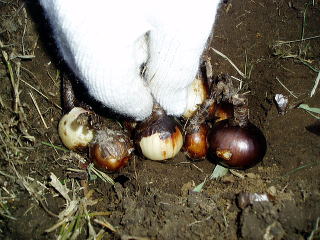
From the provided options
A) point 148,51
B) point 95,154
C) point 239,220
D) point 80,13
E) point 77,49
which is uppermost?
point 80,13

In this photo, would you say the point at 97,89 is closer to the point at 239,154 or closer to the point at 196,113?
the point at 196,113

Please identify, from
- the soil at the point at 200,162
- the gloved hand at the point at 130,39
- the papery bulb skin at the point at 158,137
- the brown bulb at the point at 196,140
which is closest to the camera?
the gloved hand at the point at 130,39

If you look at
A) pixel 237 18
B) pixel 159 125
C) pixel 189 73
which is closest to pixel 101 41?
pixel 189 73

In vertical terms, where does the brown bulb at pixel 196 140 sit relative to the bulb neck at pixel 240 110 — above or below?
below

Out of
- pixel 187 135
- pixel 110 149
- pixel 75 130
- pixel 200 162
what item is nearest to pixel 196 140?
pixel 187 135

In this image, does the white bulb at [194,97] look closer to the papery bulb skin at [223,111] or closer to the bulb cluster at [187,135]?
the bulb cluster at [187,135]

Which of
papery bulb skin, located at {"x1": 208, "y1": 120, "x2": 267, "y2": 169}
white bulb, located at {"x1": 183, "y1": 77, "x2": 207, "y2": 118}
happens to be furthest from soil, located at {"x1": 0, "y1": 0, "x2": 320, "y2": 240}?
white bulb, located at {"x1": 183, "y1": 77, "x2": 207, "y2": 118}

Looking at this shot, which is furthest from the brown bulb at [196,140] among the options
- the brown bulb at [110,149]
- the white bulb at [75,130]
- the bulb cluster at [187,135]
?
the white bulb at [75,130]
